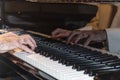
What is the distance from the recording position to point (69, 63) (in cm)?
75

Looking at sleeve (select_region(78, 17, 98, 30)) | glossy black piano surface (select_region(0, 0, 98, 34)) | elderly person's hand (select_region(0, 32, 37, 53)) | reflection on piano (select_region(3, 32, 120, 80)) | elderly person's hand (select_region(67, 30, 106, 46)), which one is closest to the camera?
reflection on piano (select_region(3, 32, 120, 80))

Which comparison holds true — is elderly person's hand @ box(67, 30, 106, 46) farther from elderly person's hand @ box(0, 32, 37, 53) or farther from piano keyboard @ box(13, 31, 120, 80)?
elderly person's hand @ box(0, 32, 37, 53)

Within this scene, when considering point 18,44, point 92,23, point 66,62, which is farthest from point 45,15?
point 66,62

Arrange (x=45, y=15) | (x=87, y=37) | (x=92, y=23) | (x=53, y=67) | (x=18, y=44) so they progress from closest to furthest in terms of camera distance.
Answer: (x=53, y=67) < (x=18, y=44) < (x=87, y=37) < (x=92, y=23) < (x=45, y=15)

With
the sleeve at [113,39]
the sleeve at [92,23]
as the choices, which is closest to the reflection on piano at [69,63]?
the sleeve at [113,39]

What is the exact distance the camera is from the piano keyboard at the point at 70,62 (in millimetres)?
629

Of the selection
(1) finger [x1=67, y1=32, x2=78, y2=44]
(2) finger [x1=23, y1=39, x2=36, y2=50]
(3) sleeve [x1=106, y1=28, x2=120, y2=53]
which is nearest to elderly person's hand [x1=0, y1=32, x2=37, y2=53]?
(2) finger [x1=23, y1=39, x2=36, y2=50]

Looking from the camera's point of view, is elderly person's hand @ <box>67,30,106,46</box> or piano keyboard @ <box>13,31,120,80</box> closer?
piano keyboard @ <box>13,31,120,80</box>

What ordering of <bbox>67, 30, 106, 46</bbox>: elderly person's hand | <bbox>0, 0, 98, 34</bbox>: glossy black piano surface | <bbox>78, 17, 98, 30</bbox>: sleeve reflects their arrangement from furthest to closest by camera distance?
1. <bbox>0, 0, 98, 34</bbox>: glossy black piano surface
2. <bbox>78, 17, 98, 30</bbox>: sleeve
3. <bbox>67, 30, 106, 46</bbox>: elderly person's hand

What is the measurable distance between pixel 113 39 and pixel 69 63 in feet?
1.60

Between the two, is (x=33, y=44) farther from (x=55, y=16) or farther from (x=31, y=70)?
(x=55, y=16)

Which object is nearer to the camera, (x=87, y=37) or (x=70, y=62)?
(x=70, y=62)

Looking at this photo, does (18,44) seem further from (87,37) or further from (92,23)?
(92,23)

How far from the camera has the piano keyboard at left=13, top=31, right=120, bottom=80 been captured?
63 cm
